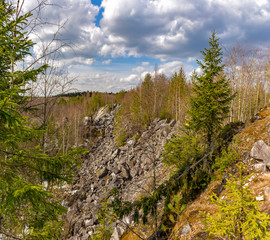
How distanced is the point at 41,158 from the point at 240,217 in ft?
12.7

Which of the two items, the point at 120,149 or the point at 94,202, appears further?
the point at 120,149

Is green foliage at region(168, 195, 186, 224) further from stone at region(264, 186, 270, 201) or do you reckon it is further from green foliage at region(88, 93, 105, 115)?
green foliage at region(88, 93, 105, 115)

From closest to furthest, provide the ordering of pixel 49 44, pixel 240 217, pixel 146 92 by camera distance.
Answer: pixel 240 217
pixel 49 44
pixel 146 92

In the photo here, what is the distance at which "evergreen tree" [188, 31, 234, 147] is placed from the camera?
8.74 metres

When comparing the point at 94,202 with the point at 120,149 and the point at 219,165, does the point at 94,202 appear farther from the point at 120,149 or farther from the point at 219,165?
the point at 219,165

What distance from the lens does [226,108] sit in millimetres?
8859

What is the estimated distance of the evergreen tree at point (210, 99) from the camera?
8.74m

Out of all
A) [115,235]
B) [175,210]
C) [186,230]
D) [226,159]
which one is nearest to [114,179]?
[115,235]

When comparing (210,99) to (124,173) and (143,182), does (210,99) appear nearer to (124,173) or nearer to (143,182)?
(143,182)

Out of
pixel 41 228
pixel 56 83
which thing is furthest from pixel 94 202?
pixel 56 83

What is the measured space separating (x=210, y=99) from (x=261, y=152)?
3.59 meters

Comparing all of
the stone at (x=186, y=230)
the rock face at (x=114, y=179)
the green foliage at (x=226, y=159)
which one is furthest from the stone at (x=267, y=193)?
the rock face at (x=114, y=179)

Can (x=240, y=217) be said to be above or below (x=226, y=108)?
below

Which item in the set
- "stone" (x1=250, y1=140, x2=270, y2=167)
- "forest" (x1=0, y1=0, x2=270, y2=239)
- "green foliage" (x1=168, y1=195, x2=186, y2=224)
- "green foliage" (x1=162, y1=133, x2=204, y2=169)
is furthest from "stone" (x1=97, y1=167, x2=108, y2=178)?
"stone" (x1=250, y1=140, x2=270, y2=167)
